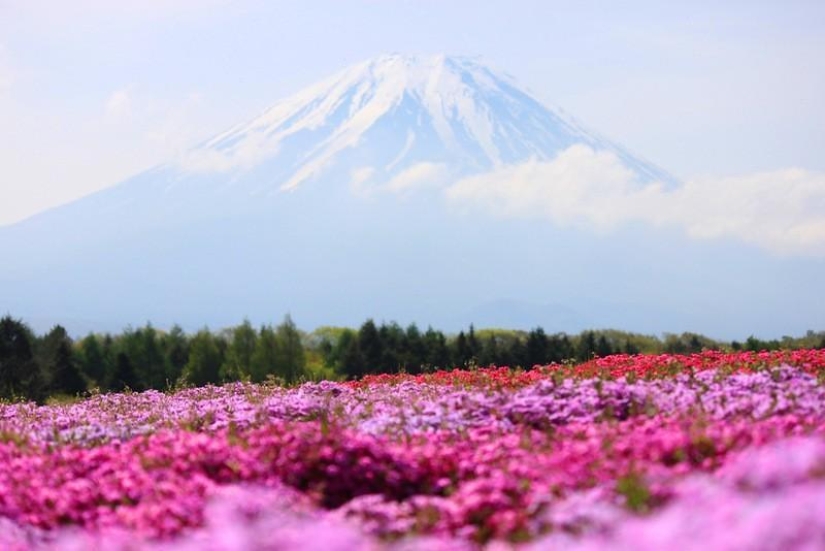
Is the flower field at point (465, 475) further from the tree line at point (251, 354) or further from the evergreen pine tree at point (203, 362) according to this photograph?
the evergreen pine tree at point (203, 362)

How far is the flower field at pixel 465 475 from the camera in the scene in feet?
18.1

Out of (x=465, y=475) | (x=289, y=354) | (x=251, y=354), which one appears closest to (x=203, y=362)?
(x=251, y=354)

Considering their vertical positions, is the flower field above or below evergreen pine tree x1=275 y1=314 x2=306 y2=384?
below

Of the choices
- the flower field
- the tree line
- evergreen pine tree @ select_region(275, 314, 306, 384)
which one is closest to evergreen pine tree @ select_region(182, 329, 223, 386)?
the tree line

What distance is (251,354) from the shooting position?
3334 cm

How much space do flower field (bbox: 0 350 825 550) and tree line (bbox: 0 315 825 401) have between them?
17.0m

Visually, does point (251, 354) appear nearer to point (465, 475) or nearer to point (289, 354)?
point (289, 354)

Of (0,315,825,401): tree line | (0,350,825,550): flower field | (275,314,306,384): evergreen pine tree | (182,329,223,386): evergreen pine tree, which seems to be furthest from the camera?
(182,329,223,386): evergreen pine tree

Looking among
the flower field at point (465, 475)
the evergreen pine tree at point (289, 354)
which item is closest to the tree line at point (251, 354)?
the evergreen pine tree at point (289, 354)

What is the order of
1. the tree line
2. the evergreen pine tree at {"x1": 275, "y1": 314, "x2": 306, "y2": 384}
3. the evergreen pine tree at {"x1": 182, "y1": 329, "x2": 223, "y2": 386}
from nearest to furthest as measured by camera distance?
the tree line
the evergreen pine tree at {"x1": 275, "y1": 314, "x2": 306, "y2": 384}
the evergreen pine tree at {"x1": 182, "y1": 329, "x2": 223, "y2": 386}

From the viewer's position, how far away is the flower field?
5508 millimetres

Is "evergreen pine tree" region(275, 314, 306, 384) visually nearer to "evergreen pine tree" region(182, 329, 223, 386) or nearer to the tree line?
the tree line

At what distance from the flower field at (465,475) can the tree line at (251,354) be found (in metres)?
17.0

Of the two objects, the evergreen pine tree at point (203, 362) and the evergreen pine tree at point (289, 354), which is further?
the evergreen pine tree at point (203, 362)
